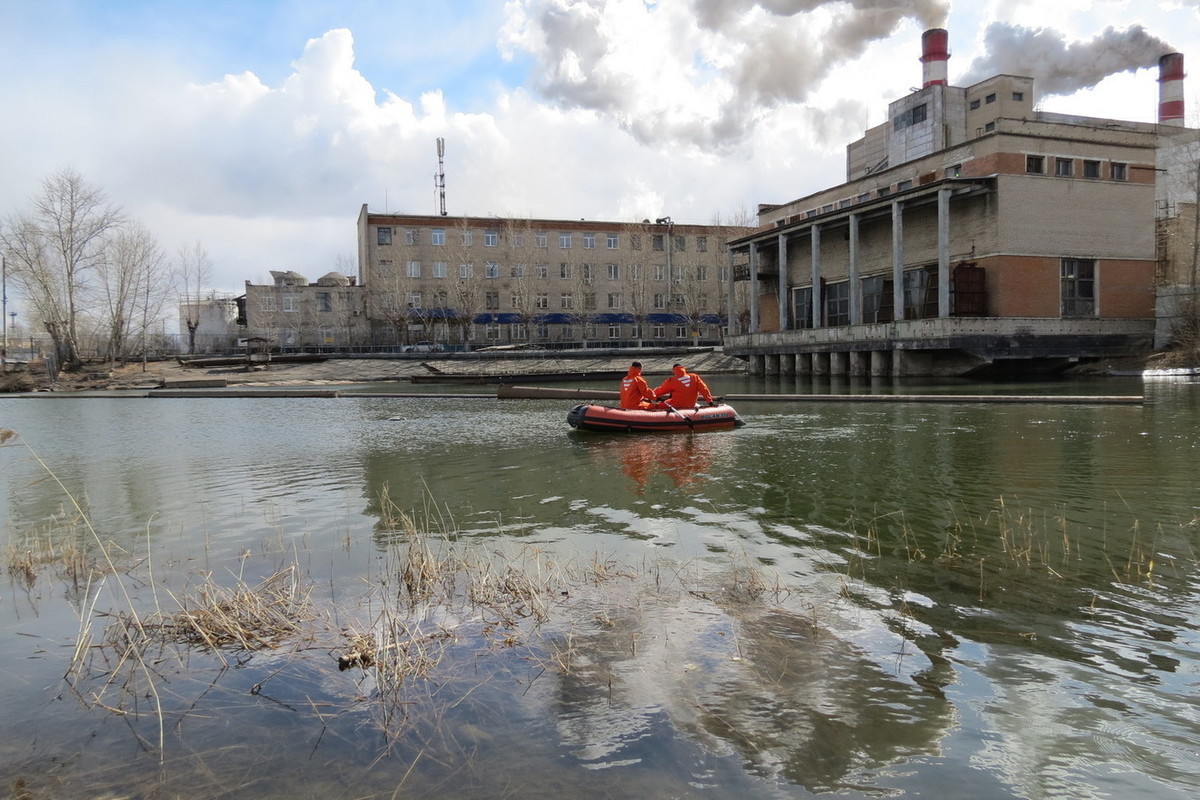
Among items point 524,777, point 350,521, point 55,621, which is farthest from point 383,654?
point 350,521

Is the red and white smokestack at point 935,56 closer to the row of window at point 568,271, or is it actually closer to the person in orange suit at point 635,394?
the row of window at point 568,271

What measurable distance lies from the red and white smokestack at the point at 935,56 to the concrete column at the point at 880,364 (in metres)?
22.8

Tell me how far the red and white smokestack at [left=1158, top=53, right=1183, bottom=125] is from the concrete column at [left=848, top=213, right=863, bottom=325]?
20.3m

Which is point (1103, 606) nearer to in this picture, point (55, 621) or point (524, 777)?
point (524, 777)

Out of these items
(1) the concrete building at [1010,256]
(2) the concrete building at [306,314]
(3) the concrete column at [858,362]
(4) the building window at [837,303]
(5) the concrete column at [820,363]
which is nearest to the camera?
(1) the concrete building at [1010,256]

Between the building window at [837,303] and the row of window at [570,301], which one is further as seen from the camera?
the row of window at [570,301]

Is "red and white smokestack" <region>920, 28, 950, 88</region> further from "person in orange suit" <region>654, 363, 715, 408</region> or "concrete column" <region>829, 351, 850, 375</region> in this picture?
"person in orange suit" <region>654, 363, 715, 408</region>

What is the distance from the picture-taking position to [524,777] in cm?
352

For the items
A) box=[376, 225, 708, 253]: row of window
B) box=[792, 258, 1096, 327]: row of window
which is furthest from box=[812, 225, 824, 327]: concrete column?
box=[376, 225, 708, 253]: row of window

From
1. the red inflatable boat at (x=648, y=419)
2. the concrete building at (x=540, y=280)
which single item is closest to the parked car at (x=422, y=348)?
the concrete building at (x=540, y=280)

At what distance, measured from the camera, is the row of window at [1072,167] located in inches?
1292

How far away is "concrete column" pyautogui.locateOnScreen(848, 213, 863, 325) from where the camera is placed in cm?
3697

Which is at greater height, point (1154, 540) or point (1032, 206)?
point (1032, 206)

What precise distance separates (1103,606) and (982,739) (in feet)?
7.93
